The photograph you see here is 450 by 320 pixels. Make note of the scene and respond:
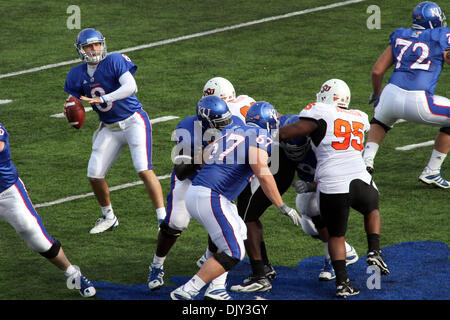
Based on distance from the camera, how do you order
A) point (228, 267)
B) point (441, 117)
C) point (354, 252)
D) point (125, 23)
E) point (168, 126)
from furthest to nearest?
1. point (125, 23)
2. point (168, 126)
3. point (441, 117)
4. point (354, 252)
5. point (228, 267)

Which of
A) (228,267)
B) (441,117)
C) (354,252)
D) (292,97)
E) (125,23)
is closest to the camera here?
(228,267)

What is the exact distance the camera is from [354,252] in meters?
8.07

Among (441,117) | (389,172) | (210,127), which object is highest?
(210,127)

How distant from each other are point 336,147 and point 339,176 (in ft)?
0.73

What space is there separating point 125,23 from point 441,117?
7.38 m

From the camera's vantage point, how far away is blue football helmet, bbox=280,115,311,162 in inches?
299

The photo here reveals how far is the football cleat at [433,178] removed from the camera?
9945 millimetres

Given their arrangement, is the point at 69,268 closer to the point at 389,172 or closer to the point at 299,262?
the point at 299,262

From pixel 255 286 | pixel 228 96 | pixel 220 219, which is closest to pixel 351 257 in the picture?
pixel 255 286

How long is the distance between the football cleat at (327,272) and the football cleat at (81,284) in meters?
1.79

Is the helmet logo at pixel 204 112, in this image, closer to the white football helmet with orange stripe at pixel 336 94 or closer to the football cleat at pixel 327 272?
the white football helmet with orange stripe at pixel 336 94

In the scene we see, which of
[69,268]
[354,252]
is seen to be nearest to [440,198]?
[354,252]

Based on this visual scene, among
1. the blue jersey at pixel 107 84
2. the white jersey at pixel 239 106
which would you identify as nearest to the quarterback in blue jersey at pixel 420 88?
the white jersey at pixel 239 106

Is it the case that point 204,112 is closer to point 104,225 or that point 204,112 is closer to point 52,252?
point 52,252
